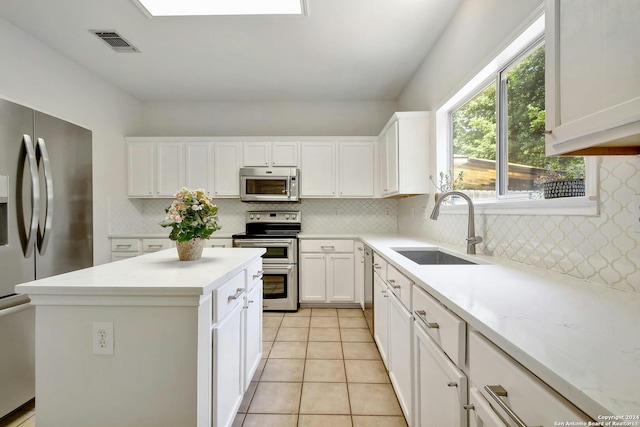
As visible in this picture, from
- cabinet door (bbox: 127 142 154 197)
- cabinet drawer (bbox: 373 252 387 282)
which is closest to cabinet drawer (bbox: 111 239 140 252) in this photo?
cabinet door (bbox: 127 142 154 197)

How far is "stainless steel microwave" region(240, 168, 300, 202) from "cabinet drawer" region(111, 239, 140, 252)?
1400mm

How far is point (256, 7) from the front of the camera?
7.43ft

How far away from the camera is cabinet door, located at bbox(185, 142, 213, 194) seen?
13.1 ft

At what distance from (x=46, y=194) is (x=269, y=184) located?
2.21 m

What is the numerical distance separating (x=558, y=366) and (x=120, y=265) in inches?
70.0

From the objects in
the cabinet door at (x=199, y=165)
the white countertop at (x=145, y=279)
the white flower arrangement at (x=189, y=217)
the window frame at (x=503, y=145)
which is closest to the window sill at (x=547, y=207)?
the window frame at (x=503, y=145)

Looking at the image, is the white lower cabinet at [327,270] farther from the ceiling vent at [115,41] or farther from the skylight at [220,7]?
the ceiling vent at [115,41]

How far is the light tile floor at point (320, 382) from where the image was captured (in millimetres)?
1753

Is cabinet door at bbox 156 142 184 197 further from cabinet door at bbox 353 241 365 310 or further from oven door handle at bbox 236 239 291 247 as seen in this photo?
cabinet door at bbox 353 241 365 310

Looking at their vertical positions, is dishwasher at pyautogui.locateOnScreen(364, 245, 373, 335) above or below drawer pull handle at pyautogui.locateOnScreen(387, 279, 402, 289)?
below

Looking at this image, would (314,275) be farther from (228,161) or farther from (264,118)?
(264,118)

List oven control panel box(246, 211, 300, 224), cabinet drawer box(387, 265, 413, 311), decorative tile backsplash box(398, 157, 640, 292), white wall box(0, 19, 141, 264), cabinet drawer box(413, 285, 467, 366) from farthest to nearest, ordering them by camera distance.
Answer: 1. oven control panel box(246, 211, 300, 224)
2. white wall box(0, 19, 141, 264)
3. cabinet drawer box(387, 265, 413, 311)
4. decorative tile backsplash box(398, 157, 640, 292)
5. cabinet drawer box(413, 285, 467, 366)

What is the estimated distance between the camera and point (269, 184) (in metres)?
3.89

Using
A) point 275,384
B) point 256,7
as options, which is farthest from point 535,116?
point 275,384
